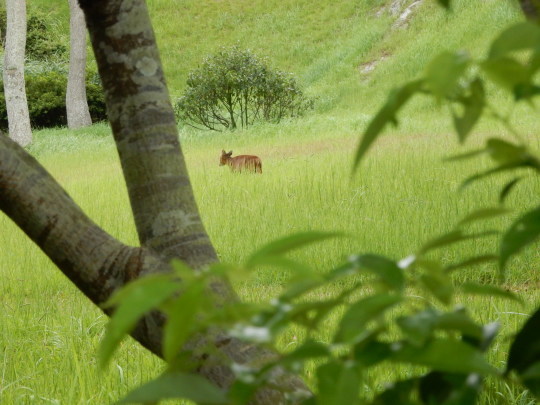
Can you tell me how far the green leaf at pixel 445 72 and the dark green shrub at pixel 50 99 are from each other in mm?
19529

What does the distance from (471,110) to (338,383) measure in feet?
0.58

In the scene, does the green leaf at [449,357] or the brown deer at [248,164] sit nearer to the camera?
the green leaf at [449,357]

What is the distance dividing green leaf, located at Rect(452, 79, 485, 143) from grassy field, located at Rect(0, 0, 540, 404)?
97 millimetres

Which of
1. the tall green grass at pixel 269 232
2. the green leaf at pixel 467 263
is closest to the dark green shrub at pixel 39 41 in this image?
the tall green grass at pixel 269 232

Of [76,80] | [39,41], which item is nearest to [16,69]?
[76,80]

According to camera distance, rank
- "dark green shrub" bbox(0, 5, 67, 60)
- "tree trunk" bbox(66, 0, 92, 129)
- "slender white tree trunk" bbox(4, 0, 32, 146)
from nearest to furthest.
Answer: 1. "slender white tree trunk" bbox(4, 0, 32, 146)
2. "tree trunk" bbox(66, 0, 92, 129)
3. "dark green shrub" bbox(0, 5, 67, 60)

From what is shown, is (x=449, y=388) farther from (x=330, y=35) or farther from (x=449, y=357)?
(x=330, y=35)

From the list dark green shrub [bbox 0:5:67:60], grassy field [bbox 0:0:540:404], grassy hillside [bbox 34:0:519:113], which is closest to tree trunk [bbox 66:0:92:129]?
grassy field [bbox 0:0:540:404]

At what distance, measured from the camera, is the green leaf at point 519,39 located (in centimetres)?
37

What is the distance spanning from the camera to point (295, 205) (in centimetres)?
579

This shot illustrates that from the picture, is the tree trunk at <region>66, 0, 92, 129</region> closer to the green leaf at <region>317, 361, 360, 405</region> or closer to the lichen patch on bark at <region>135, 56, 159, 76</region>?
the lichen patch on bark at <region>135, 56, 159, 76</region>

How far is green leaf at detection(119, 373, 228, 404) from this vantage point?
1.23 feet

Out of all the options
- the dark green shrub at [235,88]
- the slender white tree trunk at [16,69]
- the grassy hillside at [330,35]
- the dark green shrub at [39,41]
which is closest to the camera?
the slender white tree trunk at [16,69]

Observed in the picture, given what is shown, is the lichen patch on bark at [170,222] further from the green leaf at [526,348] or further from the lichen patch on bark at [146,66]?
the green leaf at [526,348]
